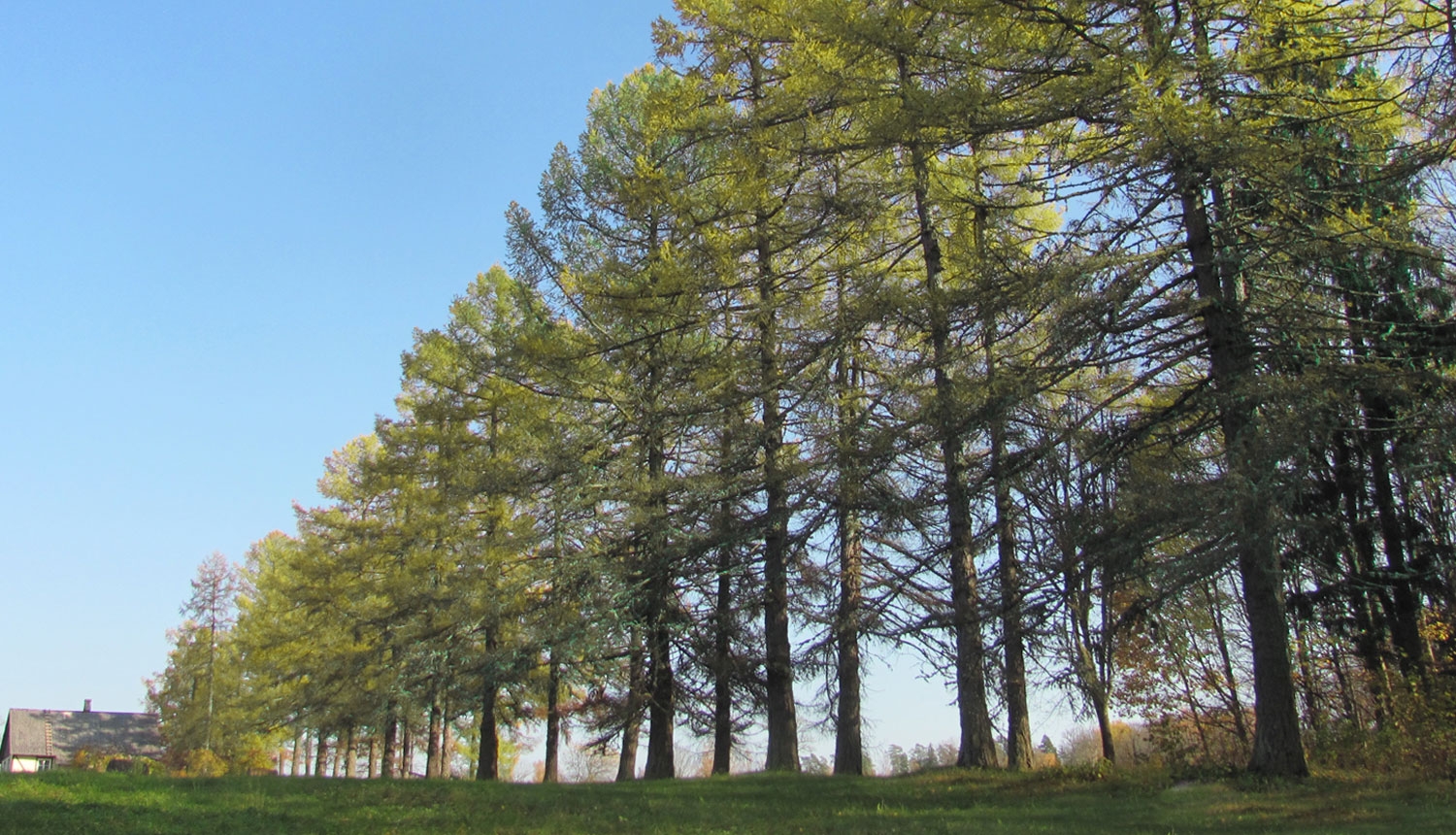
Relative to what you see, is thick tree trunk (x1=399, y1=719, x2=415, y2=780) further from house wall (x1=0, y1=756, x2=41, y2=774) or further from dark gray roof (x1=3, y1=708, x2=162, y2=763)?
house wall (x1=0, y1=756, x2=41, y2=774)

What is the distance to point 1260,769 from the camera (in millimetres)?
10344

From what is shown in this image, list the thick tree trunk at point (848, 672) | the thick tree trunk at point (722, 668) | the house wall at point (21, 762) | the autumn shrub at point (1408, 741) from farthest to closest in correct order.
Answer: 1. the house wall at point (21, 762)
2. the thick tree trunk at point (722, 668)
3. the thick tree trunk at point (848, 672)
4. the autumn shrub at point (1408, 741)

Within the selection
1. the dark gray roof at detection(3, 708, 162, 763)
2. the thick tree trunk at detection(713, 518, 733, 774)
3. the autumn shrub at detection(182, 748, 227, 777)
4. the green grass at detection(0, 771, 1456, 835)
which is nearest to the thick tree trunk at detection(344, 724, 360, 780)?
the autumn shrub at detection(182, 748, 227, 777)

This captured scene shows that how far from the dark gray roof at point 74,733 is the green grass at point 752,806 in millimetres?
52905

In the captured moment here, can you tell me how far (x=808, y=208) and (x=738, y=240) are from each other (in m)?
1.57

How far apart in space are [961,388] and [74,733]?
65.3m

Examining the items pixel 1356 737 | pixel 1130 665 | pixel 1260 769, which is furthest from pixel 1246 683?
pixel 1260 769

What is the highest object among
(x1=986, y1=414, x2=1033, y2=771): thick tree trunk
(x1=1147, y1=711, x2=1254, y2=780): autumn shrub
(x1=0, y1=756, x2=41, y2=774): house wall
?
(x1=986, y1=414, x2=1033, y2=771): thick tree trunk

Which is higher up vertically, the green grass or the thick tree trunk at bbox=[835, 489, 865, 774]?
the thick tree trunk at bbox=[835, 489, 865, 774]

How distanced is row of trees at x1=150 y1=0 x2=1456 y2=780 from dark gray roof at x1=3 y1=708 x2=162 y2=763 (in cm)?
4467

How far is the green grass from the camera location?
884 cm

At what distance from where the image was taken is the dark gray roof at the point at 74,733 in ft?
186

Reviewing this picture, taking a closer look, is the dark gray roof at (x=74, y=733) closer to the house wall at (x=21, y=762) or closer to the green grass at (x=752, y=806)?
the house wall at (x=21, y=762)

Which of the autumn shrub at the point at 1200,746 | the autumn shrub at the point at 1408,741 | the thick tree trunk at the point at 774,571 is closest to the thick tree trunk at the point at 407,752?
the thick tree trunk at the point at 774,571
